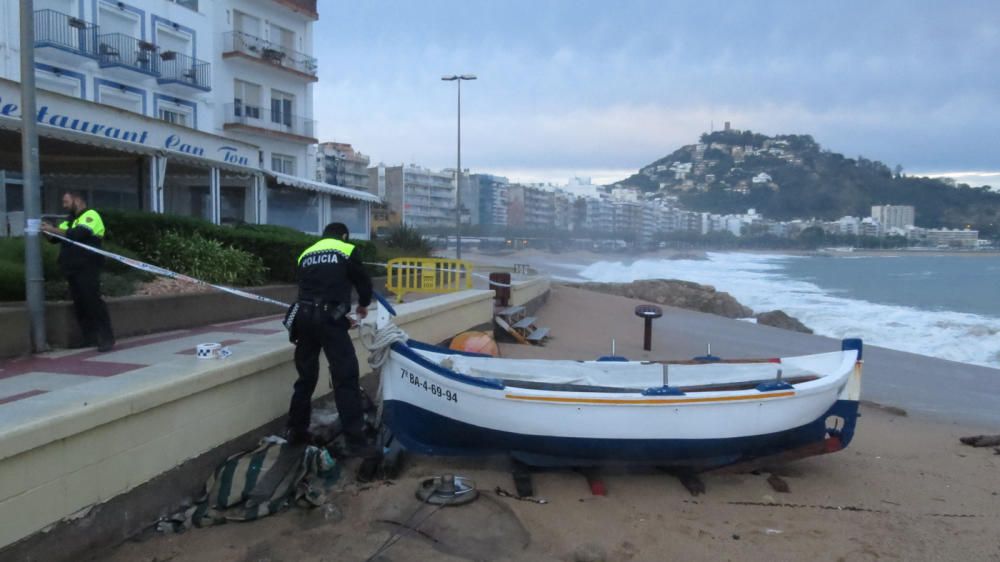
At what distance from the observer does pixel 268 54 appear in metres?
32.2

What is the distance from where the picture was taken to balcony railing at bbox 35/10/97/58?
2111 cm

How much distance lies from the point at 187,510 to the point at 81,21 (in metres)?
22.4

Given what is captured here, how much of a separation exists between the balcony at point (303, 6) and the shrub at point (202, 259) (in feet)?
83.3

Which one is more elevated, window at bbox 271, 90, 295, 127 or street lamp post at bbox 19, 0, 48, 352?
window at bbox 271, 90, 295, 127

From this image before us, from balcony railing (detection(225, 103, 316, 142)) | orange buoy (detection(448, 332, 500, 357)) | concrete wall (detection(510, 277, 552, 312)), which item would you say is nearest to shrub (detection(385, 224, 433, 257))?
concrete wall (detection(510, 277, 552, 312))

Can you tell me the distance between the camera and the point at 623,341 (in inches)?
615

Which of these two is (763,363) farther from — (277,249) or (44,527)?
(277,249)

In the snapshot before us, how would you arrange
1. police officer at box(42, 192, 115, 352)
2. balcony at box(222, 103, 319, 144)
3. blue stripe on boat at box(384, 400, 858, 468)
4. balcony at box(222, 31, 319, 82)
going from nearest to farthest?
1. blue stripe on boat at box(384, 400, 858, 468)
2. police officer at box(42, 192, 115, 352)
3. balcony at box(222, 31, 319, 82)
4. balcony at box(222, 103, 319, 144)

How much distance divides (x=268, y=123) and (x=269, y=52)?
310 centimetres

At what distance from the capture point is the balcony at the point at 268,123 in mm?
31016

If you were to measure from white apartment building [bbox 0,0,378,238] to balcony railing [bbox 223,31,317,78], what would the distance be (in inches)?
2.0

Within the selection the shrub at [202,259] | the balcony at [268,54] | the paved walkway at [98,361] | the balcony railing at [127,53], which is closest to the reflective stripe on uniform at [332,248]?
the paved walkway at [98,361]

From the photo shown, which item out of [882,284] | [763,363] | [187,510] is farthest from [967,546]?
[882,284]

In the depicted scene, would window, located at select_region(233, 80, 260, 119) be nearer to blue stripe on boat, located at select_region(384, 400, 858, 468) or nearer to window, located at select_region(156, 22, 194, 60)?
window, located at select_region(156, 22, 194, 60)
